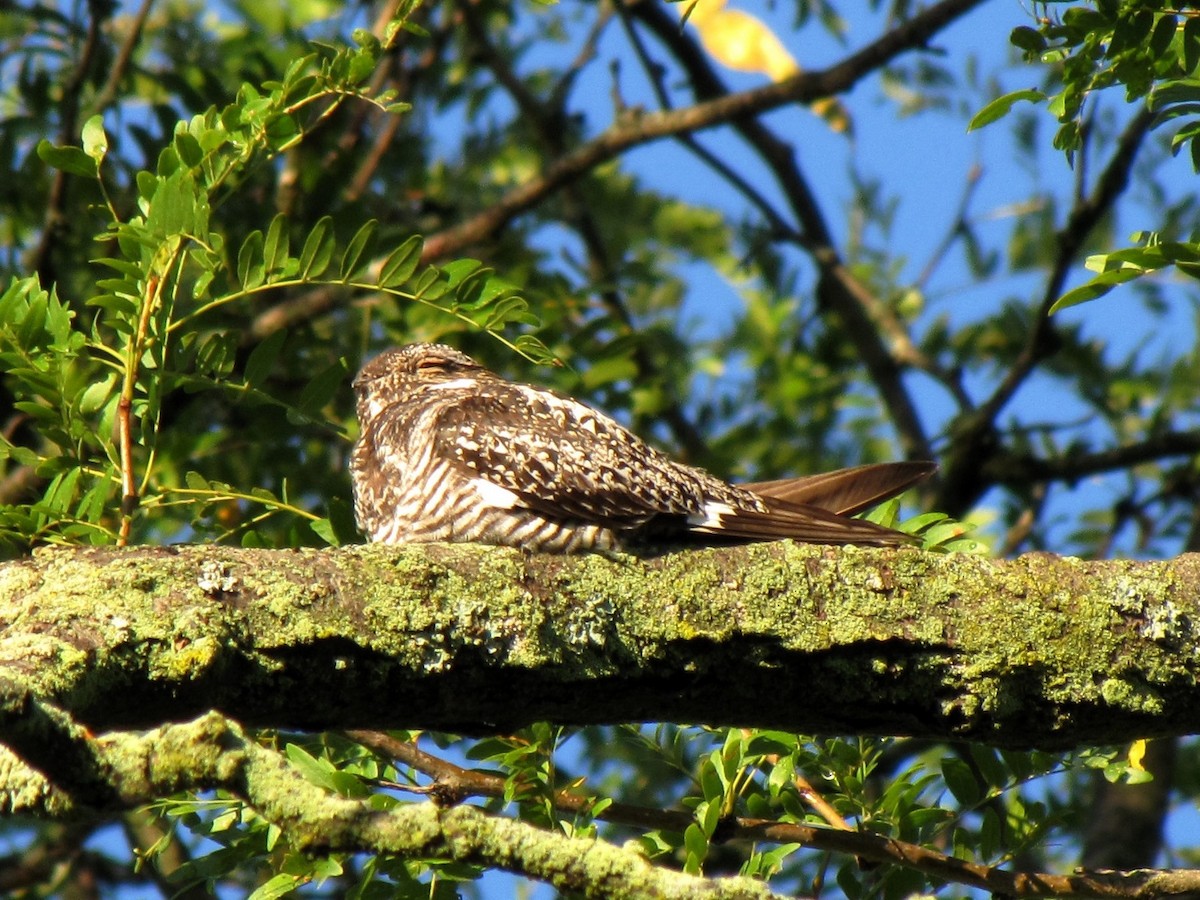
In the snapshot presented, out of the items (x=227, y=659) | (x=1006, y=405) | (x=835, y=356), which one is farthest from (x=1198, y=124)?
(x=835, y=356)

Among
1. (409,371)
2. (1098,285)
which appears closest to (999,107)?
(1098,285)

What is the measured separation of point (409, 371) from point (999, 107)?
8.13 feet

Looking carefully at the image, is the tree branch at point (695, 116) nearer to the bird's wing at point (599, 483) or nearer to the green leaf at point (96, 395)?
the bird's wing at point (599, 483)

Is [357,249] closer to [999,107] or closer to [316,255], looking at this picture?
[316,255]

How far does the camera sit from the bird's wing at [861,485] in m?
3.78

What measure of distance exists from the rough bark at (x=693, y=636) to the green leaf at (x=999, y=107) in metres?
0.80

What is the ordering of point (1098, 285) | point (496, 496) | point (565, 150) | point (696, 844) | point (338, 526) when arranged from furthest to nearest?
point (565, 150) → point (496, 496) → point (338, 526) → point (696, 844) → point (1098, 285)

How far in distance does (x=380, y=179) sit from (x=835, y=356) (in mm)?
2373

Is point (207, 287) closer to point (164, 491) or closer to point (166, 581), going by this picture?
point (164, 491)

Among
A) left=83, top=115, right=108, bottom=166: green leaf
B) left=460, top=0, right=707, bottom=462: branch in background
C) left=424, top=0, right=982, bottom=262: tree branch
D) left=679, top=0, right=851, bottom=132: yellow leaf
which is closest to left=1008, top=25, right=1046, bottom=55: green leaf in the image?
left=83, top=115, right=108, bottom=166: green leaf

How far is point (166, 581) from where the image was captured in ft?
7.79

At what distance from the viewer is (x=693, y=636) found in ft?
8.52

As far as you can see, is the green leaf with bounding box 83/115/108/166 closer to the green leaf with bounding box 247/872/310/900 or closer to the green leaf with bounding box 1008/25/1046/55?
the green leaf with bounding box 247/872/310/900

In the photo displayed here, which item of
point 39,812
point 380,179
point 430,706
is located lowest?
point 39,812
